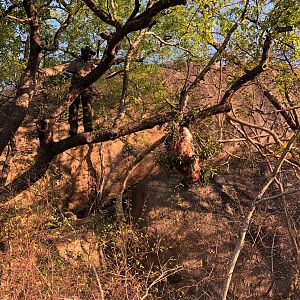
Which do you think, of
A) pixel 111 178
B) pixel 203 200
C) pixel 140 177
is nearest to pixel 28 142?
pixel 111 178

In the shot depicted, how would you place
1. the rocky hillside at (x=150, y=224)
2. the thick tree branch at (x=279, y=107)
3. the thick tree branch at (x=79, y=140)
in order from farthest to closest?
the thick tree branch at (x=279, y=107) → the thick tree branch at (x=79, y=140) → the rocky hillside at (x=150, y=224)

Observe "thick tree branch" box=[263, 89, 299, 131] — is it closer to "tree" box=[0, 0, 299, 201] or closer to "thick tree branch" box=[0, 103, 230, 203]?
"tree" box=[0, 0, 299, 201]

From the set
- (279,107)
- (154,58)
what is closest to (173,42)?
(154,58)

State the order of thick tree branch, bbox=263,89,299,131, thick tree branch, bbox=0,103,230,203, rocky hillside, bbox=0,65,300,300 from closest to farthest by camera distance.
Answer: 1. rocky hillside, bbox=0,65,300,300
2. thick tree branch, bbox=0,103,230,203
3. thick tree branch, bbox=263,89,299,131

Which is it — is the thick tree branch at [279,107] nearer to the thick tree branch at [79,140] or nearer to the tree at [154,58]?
the tree at [154,58]

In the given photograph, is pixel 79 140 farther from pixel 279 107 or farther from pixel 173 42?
pixel 279 107

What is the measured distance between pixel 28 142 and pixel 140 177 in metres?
3.25

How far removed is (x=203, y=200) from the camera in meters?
10.8

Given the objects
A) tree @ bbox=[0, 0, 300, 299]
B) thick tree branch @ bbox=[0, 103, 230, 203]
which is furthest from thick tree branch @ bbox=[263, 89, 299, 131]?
thick tree branch @ bbox=[0, 103, 230, 203]

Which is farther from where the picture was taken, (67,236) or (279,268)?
(279,268)

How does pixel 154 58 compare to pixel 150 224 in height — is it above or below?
above

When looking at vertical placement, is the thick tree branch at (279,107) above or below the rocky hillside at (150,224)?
above

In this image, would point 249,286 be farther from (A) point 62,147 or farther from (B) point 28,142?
(B) point 28,142

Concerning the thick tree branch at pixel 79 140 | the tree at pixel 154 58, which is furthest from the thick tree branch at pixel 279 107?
the thick tree branch at pixel 79 140
